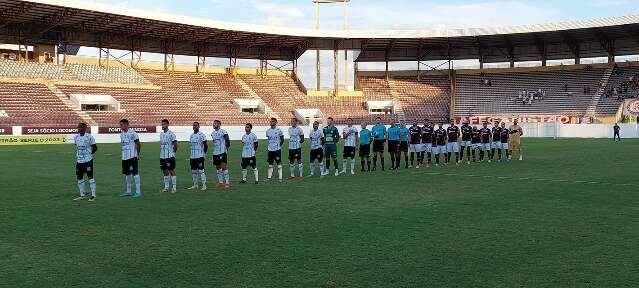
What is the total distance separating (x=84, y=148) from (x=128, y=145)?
1.07 meters

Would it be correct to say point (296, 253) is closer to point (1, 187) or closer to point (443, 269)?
point (443, 269)

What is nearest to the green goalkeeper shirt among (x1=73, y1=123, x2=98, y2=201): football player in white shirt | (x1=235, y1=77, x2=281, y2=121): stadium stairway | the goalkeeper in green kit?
the goalkeeper in green kit

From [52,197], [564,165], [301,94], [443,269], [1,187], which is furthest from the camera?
[301,94]

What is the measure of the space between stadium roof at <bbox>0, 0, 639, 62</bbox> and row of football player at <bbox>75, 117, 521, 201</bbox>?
108ft

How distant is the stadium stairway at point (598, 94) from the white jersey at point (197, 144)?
164 ft

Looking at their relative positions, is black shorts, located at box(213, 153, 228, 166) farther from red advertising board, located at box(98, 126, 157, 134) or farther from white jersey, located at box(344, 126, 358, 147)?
red advertising board, located at box(98, 126, 157, 134)

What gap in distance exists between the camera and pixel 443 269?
6.75 m

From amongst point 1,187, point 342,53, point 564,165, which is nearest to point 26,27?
point 342,53

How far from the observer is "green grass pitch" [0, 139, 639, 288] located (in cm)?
652

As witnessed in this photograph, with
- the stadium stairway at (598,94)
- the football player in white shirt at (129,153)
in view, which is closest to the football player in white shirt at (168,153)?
the football player in white shirt at (129,153)

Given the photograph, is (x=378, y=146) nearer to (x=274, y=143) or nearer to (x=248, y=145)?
(x=274, y=143)

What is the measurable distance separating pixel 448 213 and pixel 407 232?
6.85ft

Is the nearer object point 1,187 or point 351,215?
point 351,215

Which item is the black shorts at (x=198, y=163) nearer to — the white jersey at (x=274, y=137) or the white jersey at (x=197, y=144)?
the white jersey at (x=197, y=144)
